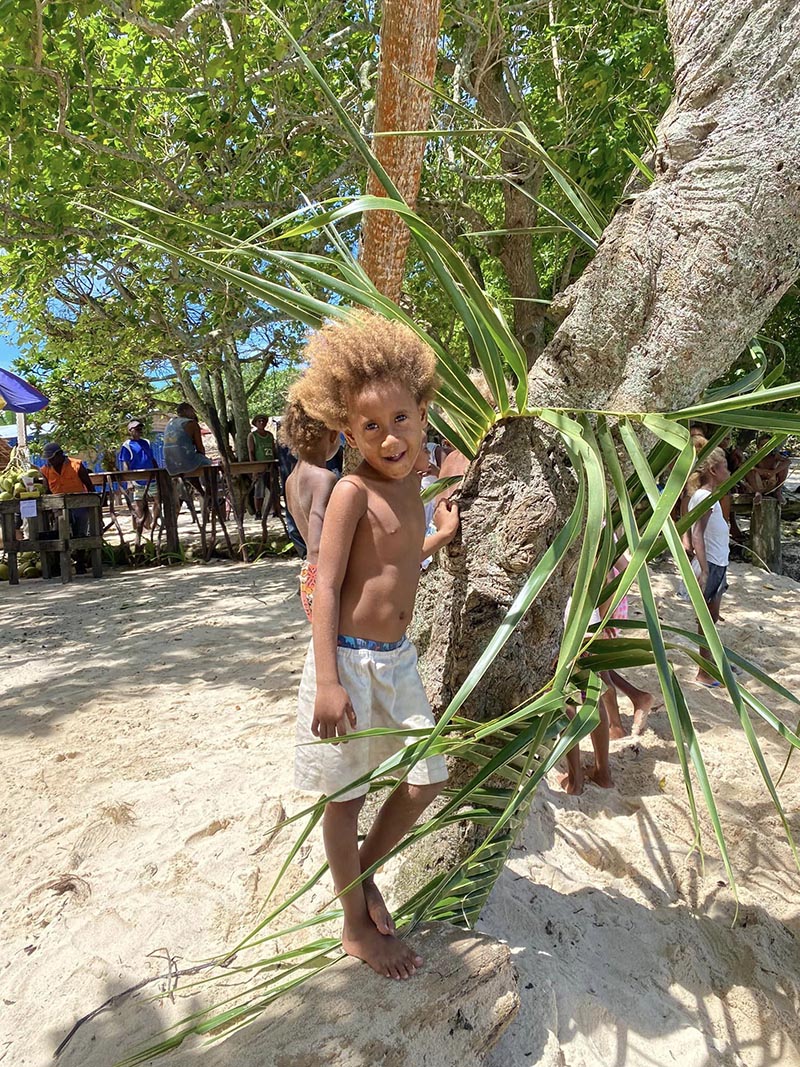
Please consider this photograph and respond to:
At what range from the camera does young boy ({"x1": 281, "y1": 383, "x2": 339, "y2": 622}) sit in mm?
3184

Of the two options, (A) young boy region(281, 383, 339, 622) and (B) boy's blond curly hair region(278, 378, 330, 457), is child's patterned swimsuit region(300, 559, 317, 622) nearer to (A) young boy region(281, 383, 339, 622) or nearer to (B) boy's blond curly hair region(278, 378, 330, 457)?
(A) young boy region(281, 383, 339, 622)

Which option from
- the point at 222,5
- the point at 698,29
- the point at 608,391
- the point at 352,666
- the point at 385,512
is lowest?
the point at 352,666

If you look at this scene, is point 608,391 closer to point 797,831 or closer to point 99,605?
point 797,831

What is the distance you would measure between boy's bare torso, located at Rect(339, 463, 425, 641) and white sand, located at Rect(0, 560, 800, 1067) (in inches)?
35.1

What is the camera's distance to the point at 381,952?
1.76 meters

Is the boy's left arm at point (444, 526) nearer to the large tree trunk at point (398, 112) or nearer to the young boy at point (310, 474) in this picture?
the young boy at point (310, 474)

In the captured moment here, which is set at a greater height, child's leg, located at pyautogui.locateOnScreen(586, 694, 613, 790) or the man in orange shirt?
the man in orange shirt

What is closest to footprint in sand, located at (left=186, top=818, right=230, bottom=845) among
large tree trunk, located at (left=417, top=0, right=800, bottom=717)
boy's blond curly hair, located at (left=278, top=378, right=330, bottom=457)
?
large tree trunk, located at (left=417, top=0, right=800, bottom=717)

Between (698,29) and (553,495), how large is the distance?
44.9 inches

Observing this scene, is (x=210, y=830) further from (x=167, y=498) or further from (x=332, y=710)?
(x=167, y=498)

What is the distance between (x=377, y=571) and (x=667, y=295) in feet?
3.15

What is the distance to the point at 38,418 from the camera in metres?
17.6

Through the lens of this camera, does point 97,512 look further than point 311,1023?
Yes

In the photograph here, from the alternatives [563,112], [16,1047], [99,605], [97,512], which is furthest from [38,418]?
[16,1047]
